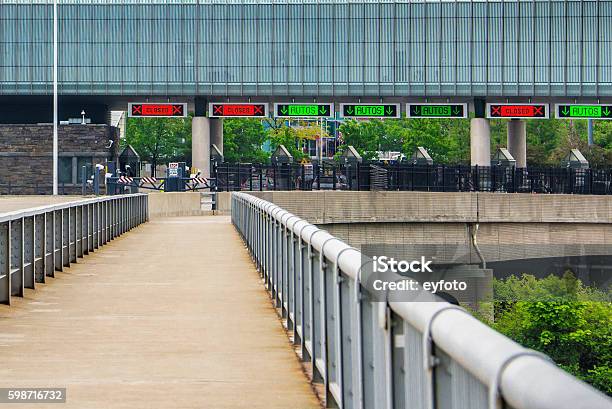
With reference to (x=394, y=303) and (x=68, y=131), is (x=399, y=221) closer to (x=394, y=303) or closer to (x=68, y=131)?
(x=68, y=131)

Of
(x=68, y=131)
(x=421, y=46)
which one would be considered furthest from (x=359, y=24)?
(x=68, y=131)

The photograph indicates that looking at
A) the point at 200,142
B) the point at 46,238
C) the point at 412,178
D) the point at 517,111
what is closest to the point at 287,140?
the point at 200,142

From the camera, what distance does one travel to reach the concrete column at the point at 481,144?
267 ft

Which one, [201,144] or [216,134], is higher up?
[216,134]

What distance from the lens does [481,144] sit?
8175cm

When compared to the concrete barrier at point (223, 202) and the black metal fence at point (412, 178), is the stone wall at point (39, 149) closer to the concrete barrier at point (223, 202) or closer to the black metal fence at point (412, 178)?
the black metal fence at point (412, 178)

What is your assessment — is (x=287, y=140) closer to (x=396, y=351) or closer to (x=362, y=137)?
(x=362, y=137)

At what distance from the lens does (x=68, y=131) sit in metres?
81.8

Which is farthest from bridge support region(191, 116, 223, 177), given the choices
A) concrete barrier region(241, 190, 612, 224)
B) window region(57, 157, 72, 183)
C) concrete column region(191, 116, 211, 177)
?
concrete barrier region(241, 190, 612, 224)

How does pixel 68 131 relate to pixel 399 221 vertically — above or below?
above

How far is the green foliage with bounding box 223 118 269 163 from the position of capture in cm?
11356

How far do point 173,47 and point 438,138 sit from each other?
34724 mm

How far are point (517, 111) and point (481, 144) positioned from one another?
355 centimetres

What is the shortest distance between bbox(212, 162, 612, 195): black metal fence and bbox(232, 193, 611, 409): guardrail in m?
53.6
